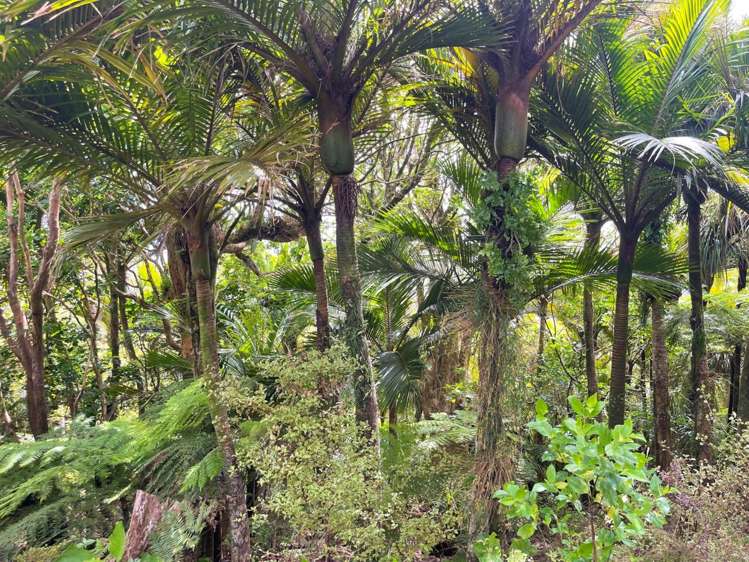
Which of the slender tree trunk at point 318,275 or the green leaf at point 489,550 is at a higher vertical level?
the slender tree trunk at point 318,275

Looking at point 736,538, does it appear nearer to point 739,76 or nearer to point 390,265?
point 390,265

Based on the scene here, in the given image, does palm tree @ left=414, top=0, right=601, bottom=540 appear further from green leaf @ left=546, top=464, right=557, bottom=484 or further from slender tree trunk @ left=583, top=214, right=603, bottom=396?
slender tree trunk @ left=583, top=214, right=603, bottom=396

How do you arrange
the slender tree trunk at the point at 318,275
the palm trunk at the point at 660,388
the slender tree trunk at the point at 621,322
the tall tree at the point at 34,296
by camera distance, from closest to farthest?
1. the slender tree trunk at the point at 621,322
2. the slender tree trunk at the point at 318,275
3. the palm trunk at the point at 660,388
4. the tall tree at the point at 34,296

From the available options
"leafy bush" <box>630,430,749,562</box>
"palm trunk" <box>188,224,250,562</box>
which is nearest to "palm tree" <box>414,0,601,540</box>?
"leafy bush" <box>630,430,749,562</box>

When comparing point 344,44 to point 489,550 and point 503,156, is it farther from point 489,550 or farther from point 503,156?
point 489,550

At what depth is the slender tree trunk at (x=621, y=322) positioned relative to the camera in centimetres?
378

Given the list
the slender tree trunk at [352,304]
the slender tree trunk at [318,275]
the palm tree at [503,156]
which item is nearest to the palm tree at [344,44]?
the slender tree trunk at [352,304]

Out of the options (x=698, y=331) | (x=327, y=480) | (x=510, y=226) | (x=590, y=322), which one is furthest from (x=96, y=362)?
(x=698, y=331)

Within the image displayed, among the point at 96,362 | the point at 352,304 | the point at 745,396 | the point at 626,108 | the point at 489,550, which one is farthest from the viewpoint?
the point at 96,362

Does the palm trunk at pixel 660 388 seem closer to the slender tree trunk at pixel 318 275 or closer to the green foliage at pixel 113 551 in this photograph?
the slender tree trunk at pixel 318 275

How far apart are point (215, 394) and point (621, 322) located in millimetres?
3137

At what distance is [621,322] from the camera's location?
387cm

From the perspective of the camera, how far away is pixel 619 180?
400 centimetres

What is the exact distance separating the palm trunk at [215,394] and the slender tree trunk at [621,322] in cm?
282
